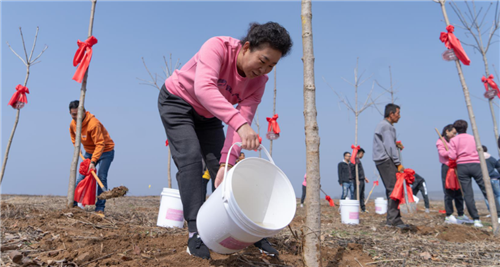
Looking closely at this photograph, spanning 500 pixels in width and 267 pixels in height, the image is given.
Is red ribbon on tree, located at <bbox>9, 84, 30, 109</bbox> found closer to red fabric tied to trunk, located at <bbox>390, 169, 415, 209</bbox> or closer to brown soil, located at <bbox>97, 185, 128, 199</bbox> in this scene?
brown soil, located at <bbox>97, 185, 128, 199</bbox>

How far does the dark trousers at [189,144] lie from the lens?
2.16 metres

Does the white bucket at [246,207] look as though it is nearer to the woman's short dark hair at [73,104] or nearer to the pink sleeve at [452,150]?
the woman's short dark hair at [73,104]

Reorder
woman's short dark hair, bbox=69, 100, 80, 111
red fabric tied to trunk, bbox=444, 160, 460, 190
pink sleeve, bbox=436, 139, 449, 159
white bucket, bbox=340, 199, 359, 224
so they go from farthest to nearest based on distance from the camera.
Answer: red fabric tied to trunk, bbox=444, 160, 460, 190
pink sleeve, bbox=436, 139, 449, 159
white bucket, bbox=340, 199, 359, 224
woman's short dark hair, bbox=69, 100, 80, 111

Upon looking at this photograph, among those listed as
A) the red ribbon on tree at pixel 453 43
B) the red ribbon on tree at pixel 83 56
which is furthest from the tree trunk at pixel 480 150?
the red ribbon on tree at pixel 83 56

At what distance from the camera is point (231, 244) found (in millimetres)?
1840

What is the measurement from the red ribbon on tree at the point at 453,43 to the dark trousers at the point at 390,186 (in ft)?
5.89

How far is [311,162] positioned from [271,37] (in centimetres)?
76

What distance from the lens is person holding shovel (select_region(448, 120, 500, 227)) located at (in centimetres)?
596

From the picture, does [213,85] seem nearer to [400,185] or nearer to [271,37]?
[271,37]

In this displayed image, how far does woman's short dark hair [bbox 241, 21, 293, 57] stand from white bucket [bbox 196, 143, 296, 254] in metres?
0.63

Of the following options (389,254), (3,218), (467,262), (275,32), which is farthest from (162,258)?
(3,218)

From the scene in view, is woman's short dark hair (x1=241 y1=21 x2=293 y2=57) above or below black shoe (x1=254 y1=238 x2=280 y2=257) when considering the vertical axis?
above

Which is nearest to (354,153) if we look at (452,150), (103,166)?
(452,150)

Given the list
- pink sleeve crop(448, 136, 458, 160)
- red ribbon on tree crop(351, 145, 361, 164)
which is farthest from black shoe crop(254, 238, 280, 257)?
red ribbon on tree crop(351, 145, 361, 164)
